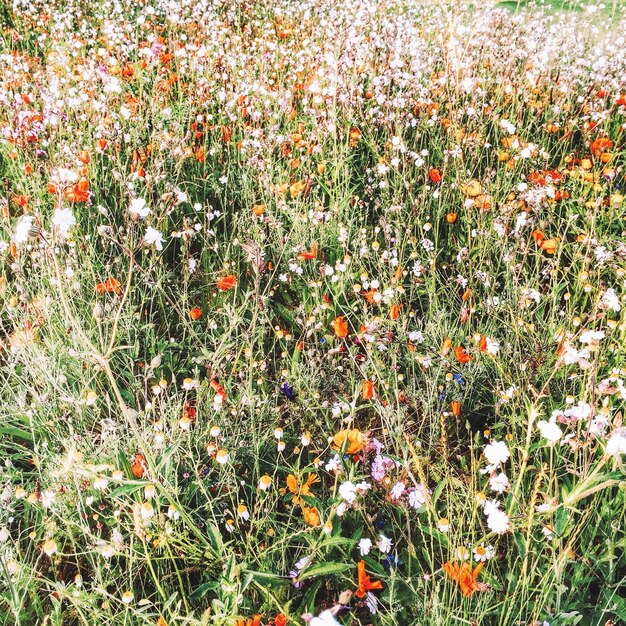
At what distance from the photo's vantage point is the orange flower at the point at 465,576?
3.87 feet

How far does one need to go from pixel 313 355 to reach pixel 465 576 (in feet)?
3.28

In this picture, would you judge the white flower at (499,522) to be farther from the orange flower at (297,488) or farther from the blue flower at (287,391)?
the blue flower at (287,391)

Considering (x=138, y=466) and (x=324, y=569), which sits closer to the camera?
(x=324, y=569)

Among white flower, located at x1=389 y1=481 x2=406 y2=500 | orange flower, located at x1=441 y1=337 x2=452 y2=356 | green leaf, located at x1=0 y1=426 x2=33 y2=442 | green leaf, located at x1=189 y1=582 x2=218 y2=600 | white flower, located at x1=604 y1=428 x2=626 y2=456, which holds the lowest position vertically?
green leaf, located at x1=189 y1=582 x2=218 y2=600

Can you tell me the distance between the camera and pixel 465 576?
1197mm

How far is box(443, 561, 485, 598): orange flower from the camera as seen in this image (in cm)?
118

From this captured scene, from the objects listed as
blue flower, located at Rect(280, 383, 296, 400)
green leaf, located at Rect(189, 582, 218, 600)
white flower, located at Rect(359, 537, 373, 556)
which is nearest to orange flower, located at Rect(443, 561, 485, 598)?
white flower, located at Rect(359, 537, 373, 556)

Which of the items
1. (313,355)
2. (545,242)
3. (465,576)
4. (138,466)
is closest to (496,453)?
(465,576)

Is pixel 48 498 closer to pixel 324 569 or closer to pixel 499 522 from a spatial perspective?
pixel 324 569

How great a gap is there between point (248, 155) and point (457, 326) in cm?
140

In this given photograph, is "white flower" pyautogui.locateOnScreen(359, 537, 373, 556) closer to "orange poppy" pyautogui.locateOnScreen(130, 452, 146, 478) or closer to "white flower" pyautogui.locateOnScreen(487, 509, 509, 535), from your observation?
"white flower" pyautogui.locateOnScreen(487, 509, 509, 535)

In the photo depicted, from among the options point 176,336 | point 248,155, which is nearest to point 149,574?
point 176,336

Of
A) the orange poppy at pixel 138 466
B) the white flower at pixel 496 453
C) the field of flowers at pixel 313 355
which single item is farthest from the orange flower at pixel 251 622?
the white flower at pixel 496 453

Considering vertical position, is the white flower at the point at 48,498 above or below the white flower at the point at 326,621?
below
